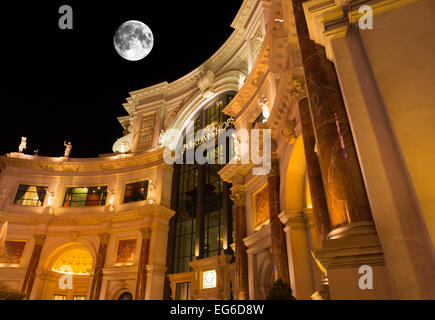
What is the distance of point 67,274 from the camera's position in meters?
24.5

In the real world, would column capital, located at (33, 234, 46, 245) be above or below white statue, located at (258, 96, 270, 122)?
below

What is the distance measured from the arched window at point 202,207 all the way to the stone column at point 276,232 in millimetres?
8155

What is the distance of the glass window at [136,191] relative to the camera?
25.6 m

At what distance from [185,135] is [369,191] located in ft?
79.0

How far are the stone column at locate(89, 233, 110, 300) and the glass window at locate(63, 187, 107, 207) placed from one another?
372 cm

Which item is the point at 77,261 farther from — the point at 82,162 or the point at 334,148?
the point at 334,148

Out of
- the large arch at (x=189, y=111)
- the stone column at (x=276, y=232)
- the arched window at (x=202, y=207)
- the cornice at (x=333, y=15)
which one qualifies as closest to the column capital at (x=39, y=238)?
the arched window at (x=202, y=207)

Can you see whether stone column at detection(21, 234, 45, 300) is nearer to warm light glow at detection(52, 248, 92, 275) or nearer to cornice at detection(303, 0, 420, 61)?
warm light glow at detection(52, 248, 92, 275)

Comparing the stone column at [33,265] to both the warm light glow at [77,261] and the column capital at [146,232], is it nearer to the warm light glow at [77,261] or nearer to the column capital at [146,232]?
the warm light glow at [77,261]

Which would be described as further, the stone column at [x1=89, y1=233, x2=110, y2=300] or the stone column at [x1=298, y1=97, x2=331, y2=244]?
the stone column at [x1=89, y1=233, x2=110, y2=300]

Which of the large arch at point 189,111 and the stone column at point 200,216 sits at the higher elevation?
the large arch at point 189,111

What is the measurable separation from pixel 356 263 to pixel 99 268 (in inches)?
862

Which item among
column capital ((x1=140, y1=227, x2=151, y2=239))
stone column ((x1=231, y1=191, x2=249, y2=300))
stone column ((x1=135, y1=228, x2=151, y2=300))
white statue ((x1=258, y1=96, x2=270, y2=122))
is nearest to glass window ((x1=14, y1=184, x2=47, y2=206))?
column capital ((x1=140, y1=227, x2=151, y2=239))

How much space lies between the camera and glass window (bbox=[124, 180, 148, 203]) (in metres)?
25.6
